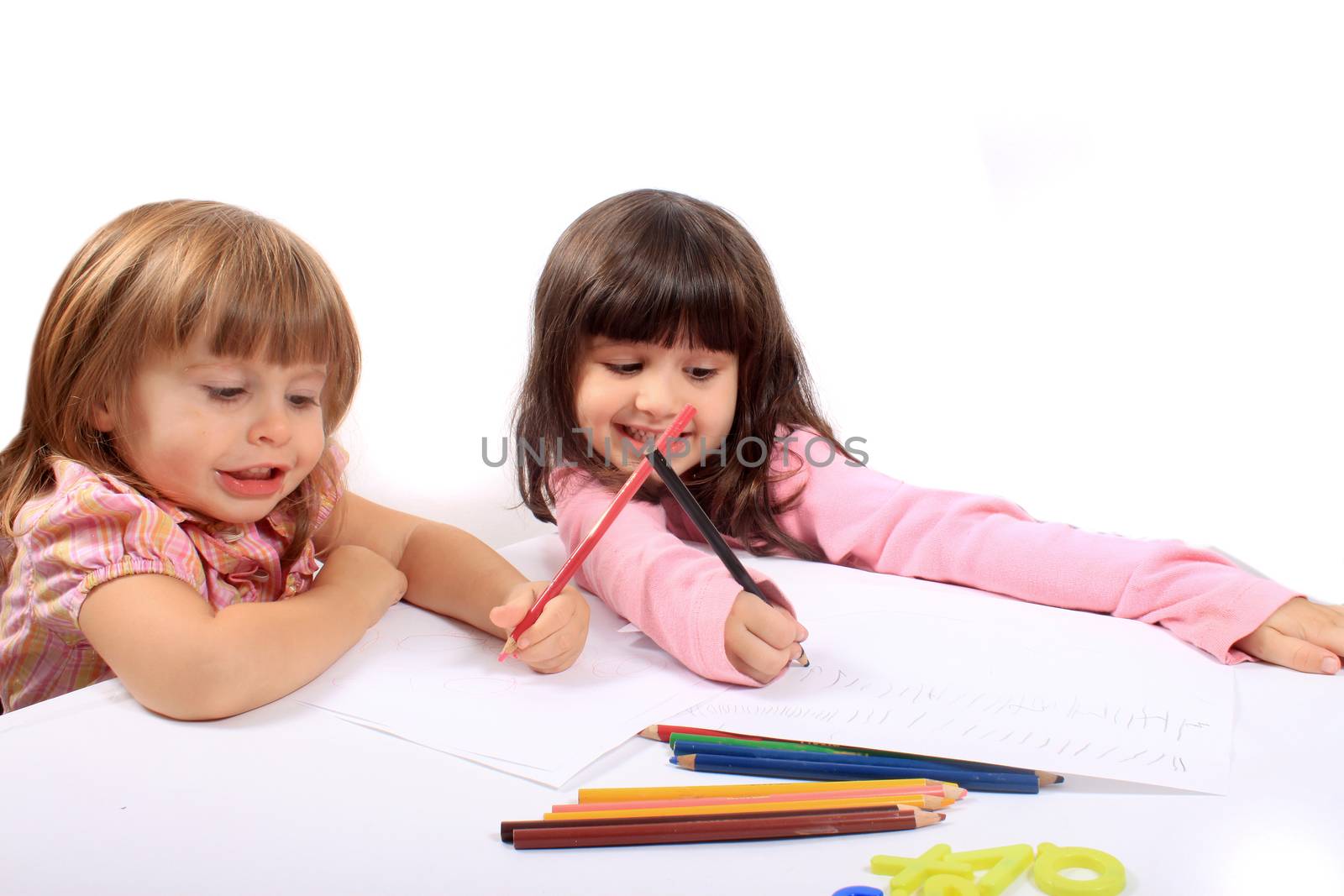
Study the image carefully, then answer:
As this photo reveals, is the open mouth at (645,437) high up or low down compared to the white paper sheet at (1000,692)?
up

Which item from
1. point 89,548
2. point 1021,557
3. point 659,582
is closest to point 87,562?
point 89,548

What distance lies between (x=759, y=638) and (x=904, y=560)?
287 millimetres

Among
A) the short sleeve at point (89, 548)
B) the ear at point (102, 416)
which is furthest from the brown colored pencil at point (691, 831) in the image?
the ear at point (102, 416)

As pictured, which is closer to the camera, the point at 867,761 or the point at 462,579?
the point at 867,761

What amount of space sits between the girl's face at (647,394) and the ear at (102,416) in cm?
40

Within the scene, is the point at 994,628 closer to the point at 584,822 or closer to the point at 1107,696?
the point at 1107,696

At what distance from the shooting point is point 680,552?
90 cm

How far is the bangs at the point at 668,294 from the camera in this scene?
1.00m

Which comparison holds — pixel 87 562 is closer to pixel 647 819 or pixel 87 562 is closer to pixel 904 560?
pixel 647 819

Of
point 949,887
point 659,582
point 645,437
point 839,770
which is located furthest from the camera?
point 645,437

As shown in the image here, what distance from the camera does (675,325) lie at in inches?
39.7

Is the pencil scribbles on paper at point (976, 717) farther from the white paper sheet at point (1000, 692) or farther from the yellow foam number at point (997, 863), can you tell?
the yellow foam number at point (997, 863)

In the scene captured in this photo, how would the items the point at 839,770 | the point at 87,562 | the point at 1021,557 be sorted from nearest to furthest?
the point at 839,770
the point at 87,562
the point at 1021,557

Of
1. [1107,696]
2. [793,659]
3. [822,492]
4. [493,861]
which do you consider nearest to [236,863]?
[493,861]
